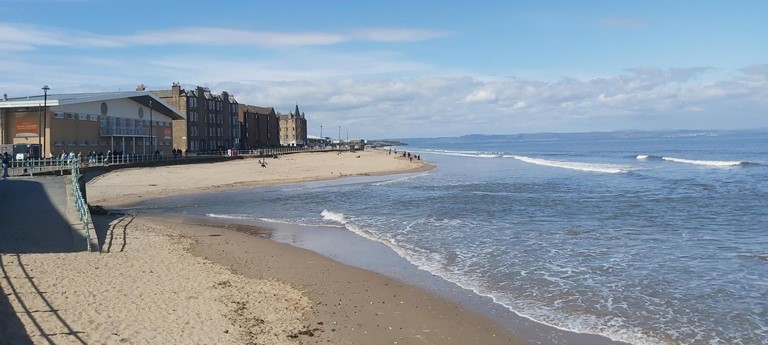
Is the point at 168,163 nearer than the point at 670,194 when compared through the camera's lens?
No

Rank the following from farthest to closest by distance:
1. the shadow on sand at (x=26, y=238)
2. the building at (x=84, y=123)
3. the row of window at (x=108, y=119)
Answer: the row of window at (x=108, y=119) → the building at (x=84, y=123) → the shadow on sand at (x=26, y=238)

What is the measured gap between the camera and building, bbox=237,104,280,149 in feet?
355

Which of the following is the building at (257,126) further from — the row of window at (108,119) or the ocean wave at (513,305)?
the ocean wave at (513,305)

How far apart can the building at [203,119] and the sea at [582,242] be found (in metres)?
48.6

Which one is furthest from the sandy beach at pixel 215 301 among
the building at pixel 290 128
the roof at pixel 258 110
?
the building at pixel 290 128

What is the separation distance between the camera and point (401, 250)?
16.6 meters

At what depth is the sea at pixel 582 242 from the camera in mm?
10516

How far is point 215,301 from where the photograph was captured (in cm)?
1025

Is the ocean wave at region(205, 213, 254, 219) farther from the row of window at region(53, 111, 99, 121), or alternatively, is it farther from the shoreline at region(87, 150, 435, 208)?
the row of window at region(53, 111, 99, 121)

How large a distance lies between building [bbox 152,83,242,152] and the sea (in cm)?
4857

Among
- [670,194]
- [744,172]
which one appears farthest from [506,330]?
[744,172]

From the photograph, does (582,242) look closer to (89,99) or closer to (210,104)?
(89,99)

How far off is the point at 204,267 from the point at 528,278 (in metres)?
7.14

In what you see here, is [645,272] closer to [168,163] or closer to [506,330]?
[506,330]
